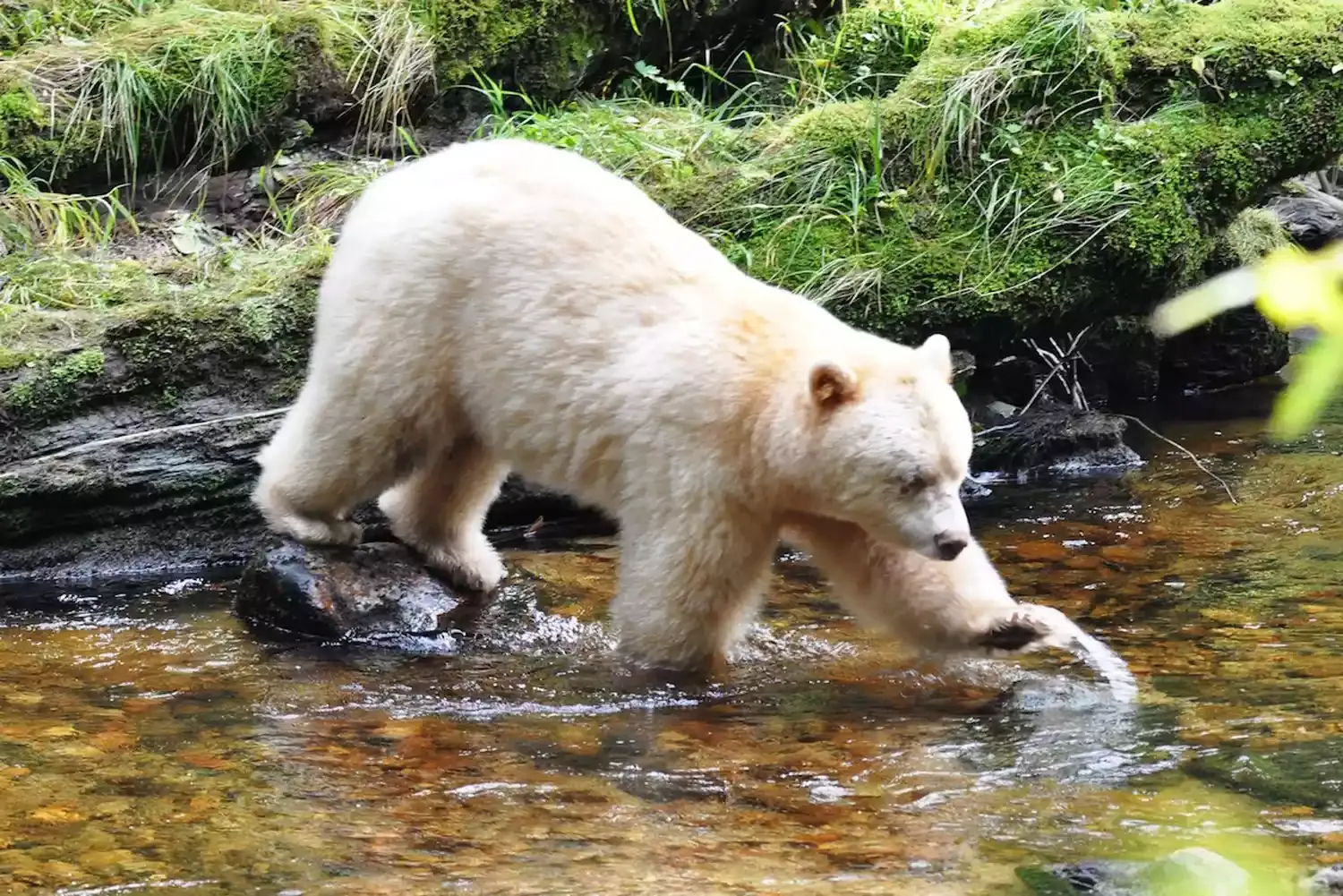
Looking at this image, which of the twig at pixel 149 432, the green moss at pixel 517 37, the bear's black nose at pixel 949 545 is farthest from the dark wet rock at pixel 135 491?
the green moss at pixel 517 37

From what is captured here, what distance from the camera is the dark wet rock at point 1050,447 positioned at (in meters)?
8.05

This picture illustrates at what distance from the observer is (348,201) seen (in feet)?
28.9

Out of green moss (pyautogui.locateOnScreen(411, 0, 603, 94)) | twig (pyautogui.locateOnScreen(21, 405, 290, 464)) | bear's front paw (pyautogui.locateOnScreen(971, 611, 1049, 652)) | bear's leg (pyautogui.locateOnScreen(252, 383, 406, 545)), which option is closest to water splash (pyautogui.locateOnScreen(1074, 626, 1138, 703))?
bear's front paw (pyautogui.locateOnScreen(971, 611, 1049, 652))

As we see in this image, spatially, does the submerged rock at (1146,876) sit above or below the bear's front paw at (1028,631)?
above

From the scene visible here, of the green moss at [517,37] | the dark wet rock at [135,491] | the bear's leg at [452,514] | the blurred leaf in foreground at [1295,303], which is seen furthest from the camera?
the green moss at [517,37]

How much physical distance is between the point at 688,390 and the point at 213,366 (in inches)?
126

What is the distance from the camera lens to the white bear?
4.66 meters

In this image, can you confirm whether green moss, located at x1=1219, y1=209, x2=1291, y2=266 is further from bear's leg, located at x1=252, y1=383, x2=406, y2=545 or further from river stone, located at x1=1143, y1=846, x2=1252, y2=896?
river stone, located at x1=1143, y1=846, x2=1252, y2=896

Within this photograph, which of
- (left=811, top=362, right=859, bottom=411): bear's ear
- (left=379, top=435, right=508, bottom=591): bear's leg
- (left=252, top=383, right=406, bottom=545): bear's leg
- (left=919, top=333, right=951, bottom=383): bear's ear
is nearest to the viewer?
(left=811, top=362, right=859, bottom=411): bear's ear

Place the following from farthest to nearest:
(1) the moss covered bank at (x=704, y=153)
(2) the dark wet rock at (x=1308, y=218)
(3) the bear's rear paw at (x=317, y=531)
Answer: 1. (2) the dark wet rock at (x=1308, y=218)
2. (1) the moss covered bank at (x=704, y=153)
3. (3) the bear's rear paw at (x=317, y=531)

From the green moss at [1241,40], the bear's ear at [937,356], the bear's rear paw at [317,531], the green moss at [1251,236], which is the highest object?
the green moss at [1241,40]

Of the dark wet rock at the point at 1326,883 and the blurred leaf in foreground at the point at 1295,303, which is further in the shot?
the dark wet rock at the point at 1326,883

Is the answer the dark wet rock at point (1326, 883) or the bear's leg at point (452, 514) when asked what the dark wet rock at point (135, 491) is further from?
the dark wet rock at point (1326, 883)

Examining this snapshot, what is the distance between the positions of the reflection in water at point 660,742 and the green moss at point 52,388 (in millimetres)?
922
